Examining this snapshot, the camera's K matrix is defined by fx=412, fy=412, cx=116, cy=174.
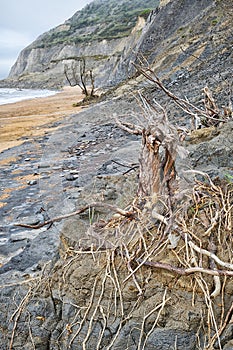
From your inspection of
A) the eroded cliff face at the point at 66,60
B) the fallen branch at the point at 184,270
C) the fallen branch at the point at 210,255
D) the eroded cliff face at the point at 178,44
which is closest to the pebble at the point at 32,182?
the eroded cliff face at the point at 178,44

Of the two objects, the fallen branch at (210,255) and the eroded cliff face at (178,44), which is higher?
the eroded cliff face at (178,44)

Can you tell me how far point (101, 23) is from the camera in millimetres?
80250

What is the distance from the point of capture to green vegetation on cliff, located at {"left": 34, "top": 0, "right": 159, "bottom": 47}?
6675 cm

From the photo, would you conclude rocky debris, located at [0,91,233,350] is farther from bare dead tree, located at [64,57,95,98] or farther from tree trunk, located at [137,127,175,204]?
bare dead tree, located at [64,57,95,98]

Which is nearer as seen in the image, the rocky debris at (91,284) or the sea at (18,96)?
the rocky debris at (91,284)

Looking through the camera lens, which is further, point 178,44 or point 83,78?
point 83,78

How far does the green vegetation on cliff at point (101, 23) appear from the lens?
2628 inches

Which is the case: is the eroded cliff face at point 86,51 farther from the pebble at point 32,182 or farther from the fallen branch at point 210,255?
the fallen branch at point 210,255

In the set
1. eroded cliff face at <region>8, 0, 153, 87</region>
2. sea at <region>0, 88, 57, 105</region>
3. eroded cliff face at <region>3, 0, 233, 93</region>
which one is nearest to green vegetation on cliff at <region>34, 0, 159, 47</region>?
eroded cliff face at <region>8, 0, 153, 87</region>

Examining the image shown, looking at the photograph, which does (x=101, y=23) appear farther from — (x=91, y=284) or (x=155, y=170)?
(x=91, y=284)

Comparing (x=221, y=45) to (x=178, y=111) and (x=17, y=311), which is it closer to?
(x=178, y=111)

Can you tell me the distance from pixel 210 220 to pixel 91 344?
95cm

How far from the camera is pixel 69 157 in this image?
5.27m

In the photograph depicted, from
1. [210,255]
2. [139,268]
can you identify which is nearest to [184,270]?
[210,255]
